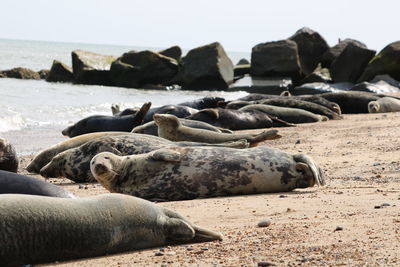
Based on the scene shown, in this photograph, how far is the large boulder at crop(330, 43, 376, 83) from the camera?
3115cm

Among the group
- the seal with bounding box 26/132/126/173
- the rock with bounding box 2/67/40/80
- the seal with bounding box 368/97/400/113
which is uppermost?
the seal with bounding box 26/132/126/173

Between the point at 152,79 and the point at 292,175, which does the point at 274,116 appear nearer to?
the point at 292,175

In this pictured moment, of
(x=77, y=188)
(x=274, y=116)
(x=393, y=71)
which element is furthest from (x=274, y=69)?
(x=77, y=188)

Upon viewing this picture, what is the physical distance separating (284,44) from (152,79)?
282 inches

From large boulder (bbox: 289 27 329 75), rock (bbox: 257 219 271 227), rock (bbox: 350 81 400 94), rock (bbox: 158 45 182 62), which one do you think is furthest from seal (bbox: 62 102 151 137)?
rock (bbox: 158 45 182 62)

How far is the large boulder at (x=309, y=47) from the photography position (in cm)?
3594

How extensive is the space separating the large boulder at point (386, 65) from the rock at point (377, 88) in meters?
3.15

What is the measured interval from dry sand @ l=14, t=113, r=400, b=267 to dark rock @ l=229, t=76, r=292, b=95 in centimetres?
2183

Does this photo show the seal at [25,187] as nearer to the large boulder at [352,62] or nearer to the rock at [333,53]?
the large boulder at [352,62]

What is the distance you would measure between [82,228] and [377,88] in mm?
21369

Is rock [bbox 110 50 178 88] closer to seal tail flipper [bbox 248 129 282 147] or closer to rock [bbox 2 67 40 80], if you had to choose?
rock [bbox 2 67 40 80]

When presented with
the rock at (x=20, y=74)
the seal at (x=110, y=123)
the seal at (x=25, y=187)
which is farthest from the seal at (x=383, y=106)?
the rock at (x=20, y=74)

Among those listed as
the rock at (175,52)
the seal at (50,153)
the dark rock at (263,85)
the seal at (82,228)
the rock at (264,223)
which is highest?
the seal at (82,228)

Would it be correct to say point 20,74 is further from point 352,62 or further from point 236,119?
point 236,119
